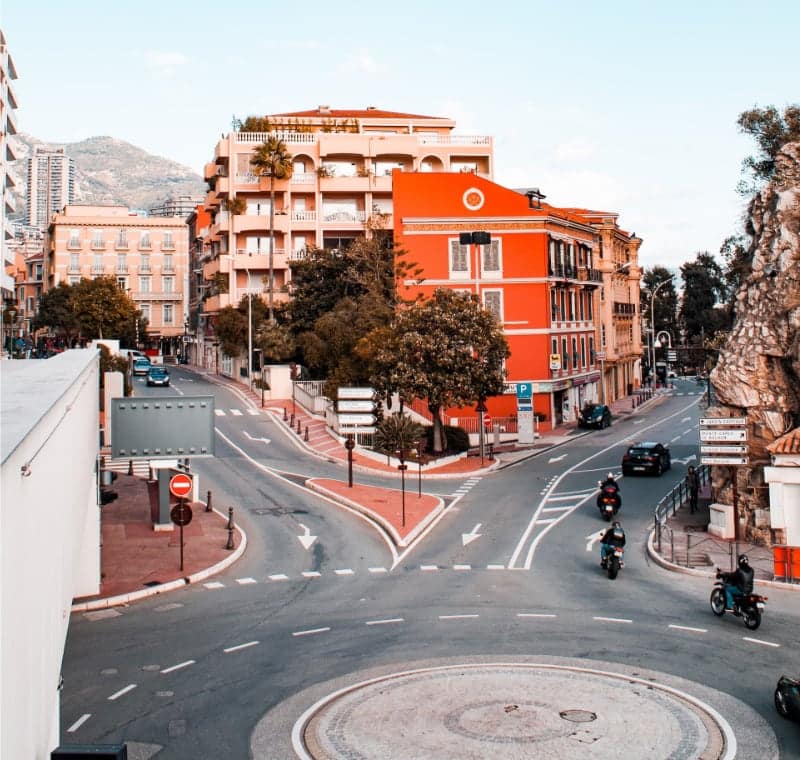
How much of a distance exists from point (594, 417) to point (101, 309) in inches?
1913

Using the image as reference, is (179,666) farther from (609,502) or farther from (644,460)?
(644,460)

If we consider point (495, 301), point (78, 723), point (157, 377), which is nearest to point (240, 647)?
point (78, 723)

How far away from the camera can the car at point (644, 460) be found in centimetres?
4097

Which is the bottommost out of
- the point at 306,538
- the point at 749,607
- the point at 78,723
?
the point at 78,723

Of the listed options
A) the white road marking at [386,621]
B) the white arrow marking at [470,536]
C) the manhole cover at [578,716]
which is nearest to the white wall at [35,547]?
the white road marking at [386,621]

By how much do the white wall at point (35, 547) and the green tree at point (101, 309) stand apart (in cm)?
7366

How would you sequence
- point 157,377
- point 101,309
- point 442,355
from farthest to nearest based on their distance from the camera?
point 101,309 < point 157,377 < point 442,355

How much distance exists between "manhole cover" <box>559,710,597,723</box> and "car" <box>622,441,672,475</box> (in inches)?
1072

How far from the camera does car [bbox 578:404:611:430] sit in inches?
2327

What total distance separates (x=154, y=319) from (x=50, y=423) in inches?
4204

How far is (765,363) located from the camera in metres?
29.8

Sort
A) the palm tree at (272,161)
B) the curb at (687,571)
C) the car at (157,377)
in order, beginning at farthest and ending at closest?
the palm tree at (272,161) < the car at (157,377) < the curb at (687,571)

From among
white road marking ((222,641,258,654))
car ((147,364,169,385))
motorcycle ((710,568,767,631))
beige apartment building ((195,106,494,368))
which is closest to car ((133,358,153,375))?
car ((147,364,169,385))

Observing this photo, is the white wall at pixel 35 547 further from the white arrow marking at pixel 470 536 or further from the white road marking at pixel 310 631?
the white arrow marking at pixel 470 536
